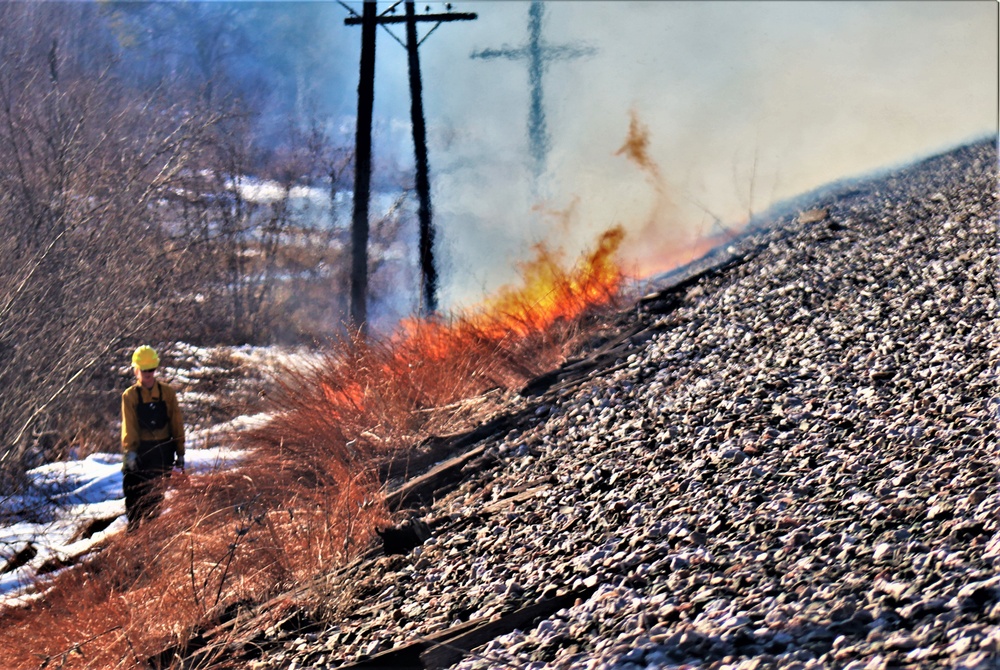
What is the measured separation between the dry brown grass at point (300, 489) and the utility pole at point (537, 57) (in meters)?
3.39

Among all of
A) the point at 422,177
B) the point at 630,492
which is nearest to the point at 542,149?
the point at 422,177

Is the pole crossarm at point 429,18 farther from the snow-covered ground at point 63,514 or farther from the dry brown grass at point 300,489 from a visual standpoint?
the snow-covered ground at point 63,514

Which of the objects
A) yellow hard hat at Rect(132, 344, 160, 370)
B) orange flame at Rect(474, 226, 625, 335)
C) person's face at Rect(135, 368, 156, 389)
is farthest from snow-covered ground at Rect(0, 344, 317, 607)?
orange flame at Rect(474, 226, 625, 335)

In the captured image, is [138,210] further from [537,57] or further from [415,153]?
[537,57]

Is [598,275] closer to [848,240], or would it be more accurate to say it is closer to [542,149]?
[848,240]

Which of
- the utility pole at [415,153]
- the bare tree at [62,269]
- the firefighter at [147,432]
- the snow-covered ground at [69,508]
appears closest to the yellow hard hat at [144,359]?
the firefighter at [147,432]

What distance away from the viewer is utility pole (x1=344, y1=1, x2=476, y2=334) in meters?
15.3

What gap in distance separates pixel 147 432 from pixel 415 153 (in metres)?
8.52

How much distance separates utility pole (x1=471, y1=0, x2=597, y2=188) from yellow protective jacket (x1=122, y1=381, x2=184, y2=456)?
7.79 m

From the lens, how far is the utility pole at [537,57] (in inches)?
549

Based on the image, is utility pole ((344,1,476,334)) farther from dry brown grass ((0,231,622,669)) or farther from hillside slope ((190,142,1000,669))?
hillside slope ((190,142,1000,669))

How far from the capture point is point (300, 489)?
21.8 feet

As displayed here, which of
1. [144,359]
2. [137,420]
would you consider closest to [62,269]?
[144,359]

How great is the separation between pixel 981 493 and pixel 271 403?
22.8 feet
